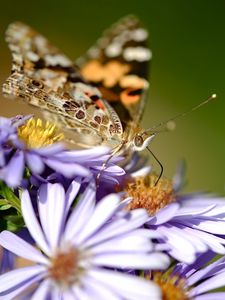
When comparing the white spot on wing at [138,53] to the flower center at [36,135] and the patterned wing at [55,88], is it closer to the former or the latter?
the patterned wing at [55,88]

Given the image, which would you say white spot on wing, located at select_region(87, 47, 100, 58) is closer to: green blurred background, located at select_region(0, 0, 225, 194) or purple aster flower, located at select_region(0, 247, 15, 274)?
purple aster flower, located at select_region(0, 247, 15, 274)

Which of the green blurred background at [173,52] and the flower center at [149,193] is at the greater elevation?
the green blurred background at [173,52]

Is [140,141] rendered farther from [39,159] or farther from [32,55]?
[39,159]

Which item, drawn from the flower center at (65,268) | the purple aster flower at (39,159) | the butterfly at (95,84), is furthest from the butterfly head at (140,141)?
the flower center at (65,268)

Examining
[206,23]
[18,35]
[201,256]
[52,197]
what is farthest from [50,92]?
[206,23]

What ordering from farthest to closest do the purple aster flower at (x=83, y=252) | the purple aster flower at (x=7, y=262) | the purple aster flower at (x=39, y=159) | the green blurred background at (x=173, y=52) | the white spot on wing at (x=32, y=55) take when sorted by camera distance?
the green blurred background at (x=173, y=52), the white spot on wing at (x=32, y=55), the purple aster flower at (x=7, y=262), the purple aster flower at (x=39, y=159), the purple aster flower at (x=83, y=252)
